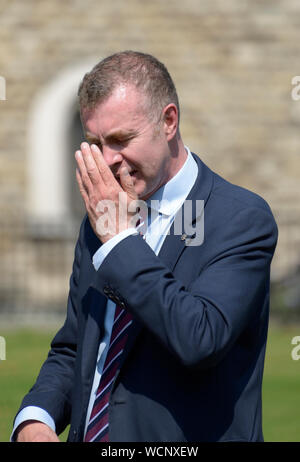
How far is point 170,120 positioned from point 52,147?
1258 centimetres

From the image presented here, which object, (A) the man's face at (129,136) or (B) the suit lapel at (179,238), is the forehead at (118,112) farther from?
(B) the suit lapel at (179,238)

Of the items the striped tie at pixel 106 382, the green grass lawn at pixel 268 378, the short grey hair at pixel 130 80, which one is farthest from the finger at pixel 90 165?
the green grass lawn at pixel 268 378

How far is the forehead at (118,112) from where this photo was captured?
2.78 meters

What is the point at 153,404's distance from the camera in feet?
8.75

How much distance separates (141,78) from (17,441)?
42.6 inches

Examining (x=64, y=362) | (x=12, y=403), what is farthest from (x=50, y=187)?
(x=64, y=362)

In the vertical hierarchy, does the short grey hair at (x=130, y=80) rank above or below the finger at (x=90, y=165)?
above

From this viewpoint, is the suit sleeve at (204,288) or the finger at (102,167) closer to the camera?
the suit sleeve at (204,288)

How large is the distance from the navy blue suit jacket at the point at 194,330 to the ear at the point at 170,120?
6.5 inches

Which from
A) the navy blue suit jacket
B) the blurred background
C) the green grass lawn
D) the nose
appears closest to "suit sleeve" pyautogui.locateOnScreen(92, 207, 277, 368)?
the navy blue suit jacket

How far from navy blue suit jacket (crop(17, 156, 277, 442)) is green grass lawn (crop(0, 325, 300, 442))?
375cm

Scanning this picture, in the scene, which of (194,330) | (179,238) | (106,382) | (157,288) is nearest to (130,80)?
(179,238)

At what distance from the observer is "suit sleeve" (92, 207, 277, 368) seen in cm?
255

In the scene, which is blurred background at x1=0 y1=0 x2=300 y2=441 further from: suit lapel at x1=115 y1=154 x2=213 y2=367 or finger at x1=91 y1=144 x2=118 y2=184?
finger at x1=91 y1=144 x2=118 y2=184
